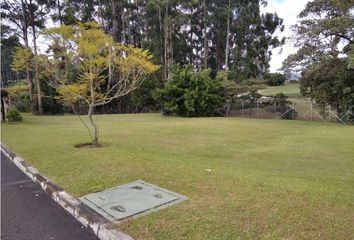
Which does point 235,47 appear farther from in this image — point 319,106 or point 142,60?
point 142,60

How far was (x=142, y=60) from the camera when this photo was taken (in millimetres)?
9602

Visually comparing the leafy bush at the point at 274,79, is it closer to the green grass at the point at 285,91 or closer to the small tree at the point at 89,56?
the green grass at the point at 285,91

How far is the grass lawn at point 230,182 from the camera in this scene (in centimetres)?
321

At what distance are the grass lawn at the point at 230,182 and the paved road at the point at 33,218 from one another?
0.44 m

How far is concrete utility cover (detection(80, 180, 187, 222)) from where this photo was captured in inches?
151

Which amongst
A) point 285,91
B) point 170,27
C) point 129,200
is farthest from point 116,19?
point 129,200

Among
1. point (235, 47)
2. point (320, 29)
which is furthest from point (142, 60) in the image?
point (235, 47)

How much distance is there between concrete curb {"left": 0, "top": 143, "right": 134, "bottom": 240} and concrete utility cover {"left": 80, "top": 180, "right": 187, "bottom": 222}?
0.11m

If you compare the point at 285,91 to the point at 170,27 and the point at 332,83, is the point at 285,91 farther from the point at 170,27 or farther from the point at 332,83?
the point at 332,83

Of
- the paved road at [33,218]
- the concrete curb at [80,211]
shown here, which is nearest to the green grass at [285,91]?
the concrete curb at [80,211]

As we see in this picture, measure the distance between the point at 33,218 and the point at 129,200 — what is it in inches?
49.3

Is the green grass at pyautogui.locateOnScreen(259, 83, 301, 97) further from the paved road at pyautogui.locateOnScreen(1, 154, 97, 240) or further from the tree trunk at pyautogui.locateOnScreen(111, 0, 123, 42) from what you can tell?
the paved road at pyautogui.locateOnScreen(1, 154, 97, 240)

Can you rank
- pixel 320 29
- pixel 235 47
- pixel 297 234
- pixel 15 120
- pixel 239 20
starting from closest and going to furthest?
pixel 297 234 → pixel 320 29 → pixel 15 120 → pixel 239 20 → pixel 235 47

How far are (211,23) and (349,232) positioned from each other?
35.5 meters
